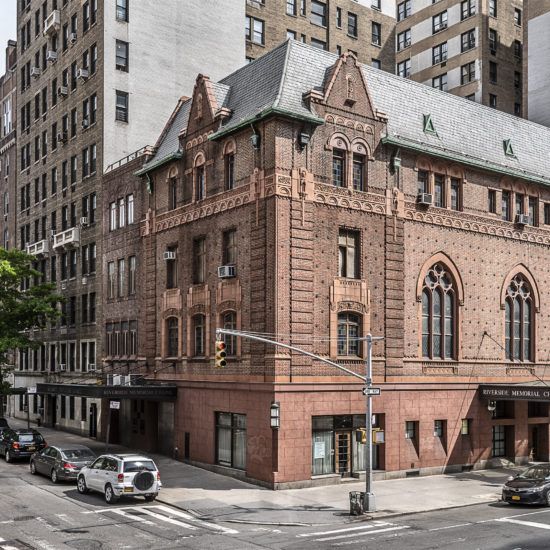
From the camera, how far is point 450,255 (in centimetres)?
4338

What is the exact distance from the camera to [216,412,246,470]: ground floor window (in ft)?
126

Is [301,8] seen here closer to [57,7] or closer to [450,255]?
[57,7]

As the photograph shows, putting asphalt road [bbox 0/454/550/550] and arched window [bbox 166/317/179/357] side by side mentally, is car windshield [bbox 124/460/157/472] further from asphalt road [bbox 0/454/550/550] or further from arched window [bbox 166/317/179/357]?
arched window [bbox 166/317/179/357]

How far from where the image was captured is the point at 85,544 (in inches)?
971

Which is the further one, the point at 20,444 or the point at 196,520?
the point at 20,444

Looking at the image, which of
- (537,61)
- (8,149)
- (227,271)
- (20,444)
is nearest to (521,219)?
(227,271)

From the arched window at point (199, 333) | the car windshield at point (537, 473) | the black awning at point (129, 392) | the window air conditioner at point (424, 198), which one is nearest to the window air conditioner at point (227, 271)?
the arched window at point (199, 333)

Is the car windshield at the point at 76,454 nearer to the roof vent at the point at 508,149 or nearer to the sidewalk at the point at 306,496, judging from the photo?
the sidewalk at the point at 306,496

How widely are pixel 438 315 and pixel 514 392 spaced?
5623mm

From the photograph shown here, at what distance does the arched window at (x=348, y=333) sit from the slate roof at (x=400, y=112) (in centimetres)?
927

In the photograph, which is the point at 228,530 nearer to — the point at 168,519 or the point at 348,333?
the point at 168,519

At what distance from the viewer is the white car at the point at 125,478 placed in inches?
1236

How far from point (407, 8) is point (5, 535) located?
6897cm

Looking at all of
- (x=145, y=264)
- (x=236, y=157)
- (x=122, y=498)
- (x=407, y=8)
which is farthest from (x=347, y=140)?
(x=407, y=8)
